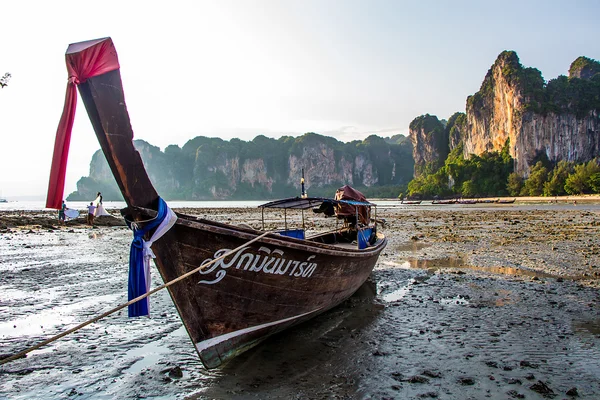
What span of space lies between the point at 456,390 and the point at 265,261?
2.48 metres

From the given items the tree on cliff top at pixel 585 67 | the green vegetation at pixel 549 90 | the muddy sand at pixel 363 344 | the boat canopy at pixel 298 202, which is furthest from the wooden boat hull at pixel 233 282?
the tree on cliff top at pixel 585 67

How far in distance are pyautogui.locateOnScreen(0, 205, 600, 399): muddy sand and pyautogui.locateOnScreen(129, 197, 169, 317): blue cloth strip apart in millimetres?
904

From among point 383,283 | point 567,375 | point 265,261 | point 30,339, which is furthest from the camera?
point 383,283

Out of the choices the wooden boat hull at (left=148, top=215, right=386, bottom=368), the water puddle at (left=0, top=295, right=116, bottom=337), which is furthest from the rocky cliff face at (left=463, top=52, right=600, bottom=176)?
the water puddle at (left=0, top=295, right=116, bottom=337)

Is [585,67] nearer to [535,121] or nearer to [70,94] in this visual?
[535,121]

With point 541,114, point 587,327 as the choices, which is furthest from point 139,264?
point 541,114

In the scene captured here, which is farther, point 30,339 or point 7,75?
point 7,75

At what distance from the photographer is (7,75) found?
37.3 ft

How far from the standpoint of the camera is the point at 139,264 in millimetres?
3982

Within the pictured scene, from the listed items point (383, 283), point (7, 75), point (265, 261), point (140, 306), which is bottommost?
point (383, 283)

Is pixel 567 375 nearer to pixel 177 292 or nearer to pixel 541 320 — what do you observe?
pixel 541 320

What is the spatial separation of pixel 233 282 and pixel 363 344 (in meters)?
2.11

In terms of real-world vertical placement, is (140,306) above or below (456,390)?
above

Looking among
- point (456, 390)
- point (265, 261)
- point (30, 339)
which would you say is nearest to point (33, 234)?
point (30, 339)
